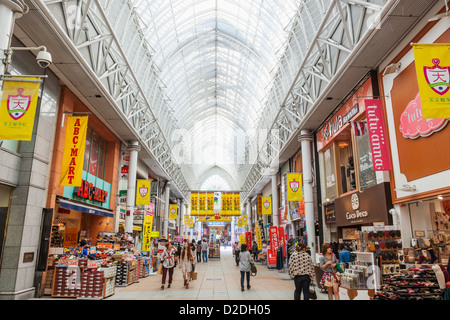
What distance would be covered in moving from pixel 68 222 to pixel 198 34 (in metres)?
15.4

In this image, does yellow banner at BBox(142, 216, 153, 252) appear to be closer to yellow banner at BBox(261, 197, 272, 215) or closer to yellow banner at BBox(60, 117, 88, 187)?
yellow banner at BBox(60, 117, 88, 187)

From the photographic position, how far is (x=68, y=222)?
13914 mm

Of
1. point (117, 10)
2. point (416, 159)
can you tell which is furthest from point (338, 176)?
point (117, 10)

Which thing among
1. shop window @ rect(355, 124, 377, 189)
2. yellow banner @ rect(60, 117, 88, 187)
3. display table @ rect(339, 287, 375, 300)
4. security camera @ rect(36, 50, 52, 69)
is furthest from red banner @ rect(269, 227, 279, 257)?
security camera @ rect(36, 50, 52, 69)

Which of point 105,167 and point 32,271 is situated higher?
point 105,167

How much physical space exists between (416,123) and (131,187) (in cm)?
1352

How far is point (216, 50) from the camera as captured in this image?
25750 millimetres

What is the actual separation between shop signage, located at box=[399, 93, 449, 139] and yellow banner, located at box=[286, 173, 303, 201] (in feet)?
28.0

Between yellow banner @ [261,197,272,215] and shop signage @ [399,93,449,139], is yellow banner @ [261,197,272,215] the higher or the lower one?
the lower one

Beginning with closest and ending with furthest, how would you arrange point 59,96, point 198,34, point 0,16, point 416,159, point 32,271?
point 0,16 → point 416,159 → point 32,271 → point 59,96 → point 198,34

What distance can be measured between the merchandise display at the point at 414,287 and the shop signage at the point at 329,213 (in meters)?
8.00

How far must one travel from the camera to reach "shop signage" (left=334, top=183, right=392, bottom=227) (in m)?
9.49

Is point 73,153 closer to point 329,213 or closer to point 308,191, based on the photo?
point 308,191
